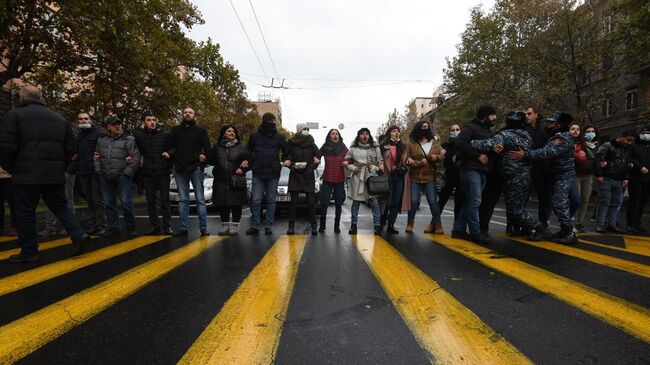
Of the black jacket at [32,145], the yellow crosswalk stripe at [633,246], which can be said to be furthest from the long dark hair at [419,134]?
the black jacket at [32,145]

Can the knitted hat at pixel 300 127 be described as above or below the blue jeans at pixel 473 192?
above

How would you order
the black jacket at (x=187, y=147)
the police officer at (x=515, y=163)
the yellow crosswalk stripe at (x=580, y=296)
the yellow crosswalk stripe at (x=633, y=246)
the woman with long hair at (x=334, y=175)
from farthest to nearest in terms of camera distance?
1. the woman with long hair at (x=334, y=175)
2. the black jacket at (x=187, y=147)
3. the police officer at (x=515, y=163)
4. the yellow crosswalk stripe at (x=633, y=246)
5. the yellow crosswalk stripe at (x=580, y=296)

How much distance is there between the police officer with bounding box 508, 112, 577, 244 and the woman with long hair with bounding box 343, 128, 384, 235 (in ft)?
6.73

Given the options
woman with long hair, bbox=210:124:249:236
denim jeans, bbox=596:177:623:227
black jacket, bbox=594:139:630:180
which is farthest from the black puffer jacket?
denim jeans, bbox=596:177:623:227

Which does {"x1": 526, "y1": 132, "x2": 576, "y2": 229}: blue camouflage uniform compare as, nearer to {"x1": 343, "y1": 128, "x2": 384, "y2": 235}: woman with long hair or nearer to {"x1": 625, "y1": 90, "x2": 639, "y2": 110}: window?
{"x1": 343, "y1": 128, "x2": 384, "y2": 235}: woman with long hair

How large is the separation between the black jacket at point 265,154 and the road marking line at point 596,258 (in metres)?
3.82

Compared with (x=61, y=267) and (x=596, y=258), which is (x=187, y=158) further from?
(x=596, y=258)

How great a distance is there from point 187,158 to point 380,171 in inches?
121

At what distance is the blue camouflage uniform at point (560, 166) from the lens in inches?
199

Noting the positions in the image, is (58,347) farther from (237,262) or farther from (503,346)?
(503,346)

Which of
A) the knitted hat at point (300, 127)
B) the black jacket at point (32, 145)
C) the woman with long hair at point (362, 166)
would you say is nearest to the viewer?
the black jacket at point (32, 145)

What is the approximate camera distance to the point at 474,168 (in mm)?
5328

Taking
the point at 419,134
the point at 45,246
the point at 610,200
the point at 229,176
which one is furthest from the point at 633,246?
the point at 45,246

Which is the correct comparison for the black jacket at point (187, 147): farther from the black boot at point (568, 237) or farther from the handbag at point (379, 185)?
the black boot at point (568, 237)
